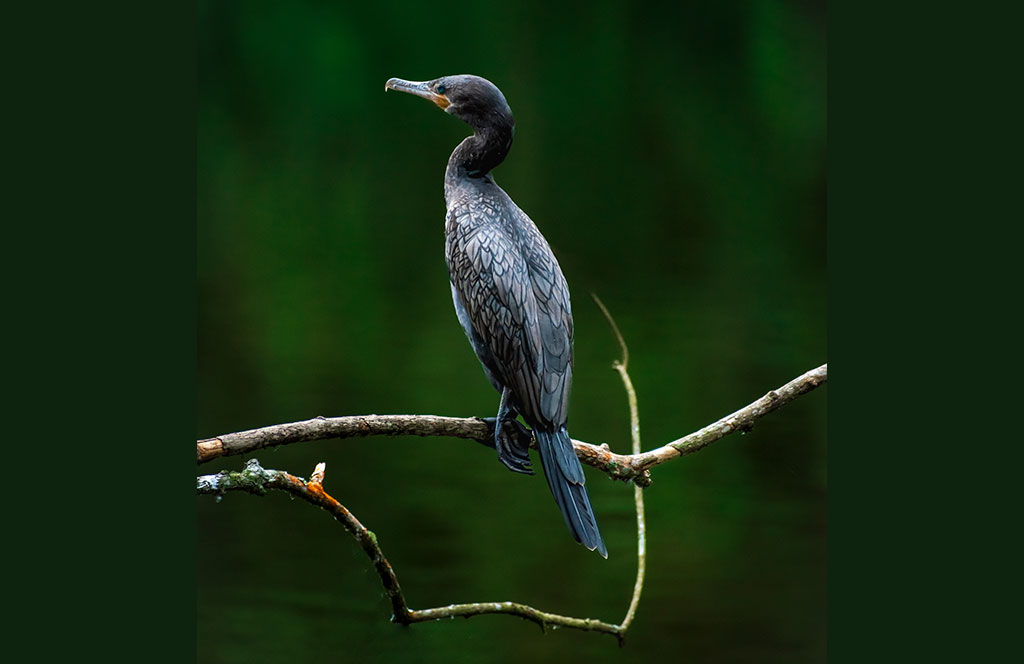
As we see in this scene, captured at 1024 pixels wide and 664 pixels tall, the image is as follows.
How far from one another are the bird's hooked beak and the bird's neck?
0.51 feet

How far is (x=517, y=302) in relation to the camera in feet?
11.9

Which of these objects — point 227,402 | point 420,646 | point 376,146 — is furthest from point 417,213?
point 420,646

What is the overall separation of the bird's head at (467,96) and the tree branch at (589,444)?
1.00 m

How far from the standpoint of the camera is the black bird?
347 cm

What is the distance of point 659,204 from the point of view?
373 centimetres

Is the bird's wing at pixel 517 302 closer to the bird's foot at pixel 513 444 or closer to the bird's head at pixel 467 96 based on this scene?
the bird's foot at pixel 513 444

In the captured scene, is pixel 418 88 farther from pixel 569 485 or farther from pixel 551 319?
pixel 569 485

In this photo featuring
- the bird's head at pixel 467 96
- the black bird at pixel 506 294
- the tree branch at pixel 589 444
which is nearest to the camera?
the tree branch at pixel 589 444

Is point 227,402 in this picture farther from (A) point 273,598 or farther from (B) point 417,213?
(B) point 417,213

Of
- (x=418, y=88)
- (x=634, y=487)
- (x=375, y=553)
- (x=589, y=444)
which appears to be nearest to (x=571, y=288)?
(x=589, y=444)

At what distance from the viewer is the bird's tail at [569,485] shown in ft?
11.1

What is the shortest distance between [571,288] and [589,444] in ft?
1.71

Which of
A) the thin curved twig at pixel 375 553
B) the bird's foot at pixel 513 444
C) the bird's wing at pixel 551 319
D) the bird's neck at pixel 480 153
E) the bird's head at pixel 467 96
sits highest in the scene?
the bird's head at pixel 467 96

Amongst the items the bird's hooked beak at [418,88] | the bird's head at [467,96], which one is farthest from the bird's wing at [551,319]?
the bird's hooked beak at [418,88]
